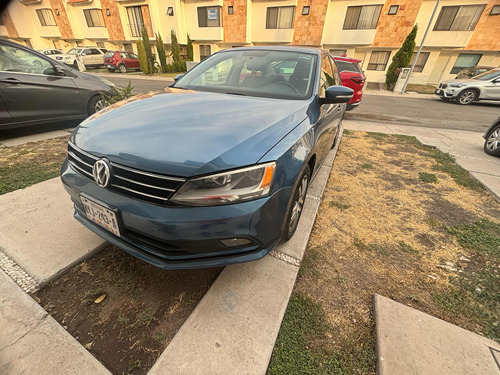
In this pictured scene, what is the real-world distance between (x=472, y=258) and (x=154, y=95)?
3.14m

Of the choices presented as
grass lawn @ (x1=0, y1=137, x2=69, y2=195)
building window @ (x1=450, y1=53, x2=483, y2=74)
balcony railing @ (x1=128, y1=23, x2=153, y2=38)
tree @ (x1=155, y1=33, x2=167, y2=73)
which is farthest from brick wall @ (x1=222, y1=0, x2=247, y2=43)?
grass lawn @ (x1=0, y1=137, x2=69, y2=195)

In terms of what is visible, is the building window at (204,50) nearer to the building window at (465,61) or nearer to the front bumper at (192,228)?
the building window at (465,61)

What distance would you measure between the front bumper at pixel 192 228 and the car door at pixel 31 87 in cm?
354

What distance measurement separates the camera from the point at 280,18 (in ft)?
59.8

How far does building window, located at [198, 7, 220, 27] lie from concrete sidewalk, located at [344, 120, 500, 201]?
1888 cm

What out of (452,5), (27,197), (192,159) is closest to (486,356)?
(192,159)

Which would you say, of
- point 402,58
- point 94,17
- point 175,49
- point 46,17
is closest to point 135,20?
point 94,17

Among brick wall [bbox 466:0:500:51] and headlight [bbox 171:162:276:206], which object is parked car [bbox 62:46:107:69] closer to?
headlight [bbox 171:162:276:206]

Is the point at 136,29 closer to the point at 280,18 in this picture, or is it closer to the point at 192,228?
the point at 280,18

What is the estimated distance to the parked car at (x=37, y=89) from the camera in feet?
11.3

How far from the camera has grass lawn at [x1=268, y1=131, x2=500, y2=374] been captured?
130 cm

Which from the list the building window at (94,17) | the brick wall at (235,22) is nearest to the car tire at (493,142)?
the brick wall at (235,22)

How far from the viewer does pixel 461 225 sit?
2342mm

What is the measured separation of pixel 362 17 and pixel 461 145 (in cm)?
1651
